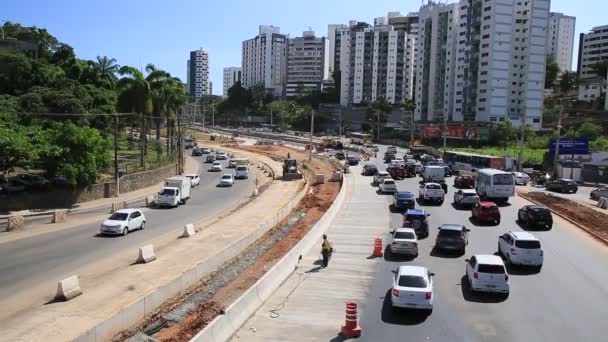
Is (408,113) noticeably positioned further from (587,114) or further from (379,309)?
(379,309)

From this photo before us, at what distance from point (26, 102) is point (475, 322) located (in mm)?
56986

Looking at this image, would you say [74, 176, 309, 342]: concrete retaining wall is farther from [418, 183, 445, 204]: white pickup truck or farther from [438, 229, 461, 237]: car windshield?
[418, 183, 445, 204]: white pickup truck

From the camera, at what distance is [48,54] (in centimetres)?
10381

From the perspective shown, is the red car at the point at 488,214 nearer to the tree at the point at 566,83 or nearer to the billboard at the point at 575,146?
the billboard at the point at 575,146

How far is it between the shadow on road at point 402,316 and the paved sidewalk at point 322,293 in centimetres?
98

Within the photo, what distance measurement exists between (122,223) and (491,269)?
23439mm

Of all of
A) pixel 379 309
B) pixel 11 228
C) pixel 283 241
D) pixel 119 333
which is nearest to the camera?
pixel 119 333

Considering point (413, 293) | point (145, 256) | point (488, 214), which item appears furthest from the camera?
point (488, 214)

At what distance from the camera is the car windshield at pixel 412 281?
19125 mm

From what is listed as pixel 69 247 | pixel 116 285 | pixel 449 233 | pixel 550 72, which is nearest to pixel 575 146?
pixel 449 233

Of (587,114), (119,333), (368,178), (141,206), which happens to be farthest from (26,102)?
(587,114)

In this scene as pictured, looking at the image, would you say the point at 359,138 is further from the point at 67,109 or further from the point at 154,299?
the point at 154,299

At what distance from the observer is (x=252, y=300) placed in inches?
765

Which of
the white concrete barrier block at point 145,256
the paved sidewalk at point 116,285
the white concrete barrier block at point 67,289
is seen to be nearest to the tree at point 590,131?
the paved sidewalk at point 116,285
